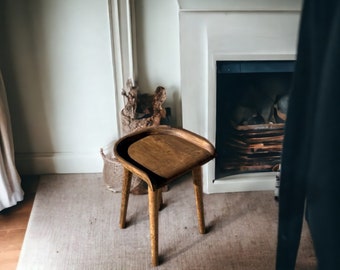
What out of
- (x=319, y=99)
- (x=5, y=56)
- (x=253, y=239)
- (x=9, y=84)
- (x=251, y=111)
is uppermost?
(x=319, y=99)

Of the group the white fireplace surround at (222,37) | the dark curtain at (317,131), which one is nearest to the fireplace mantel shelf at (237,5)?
the white fireplace surround at (222,37)

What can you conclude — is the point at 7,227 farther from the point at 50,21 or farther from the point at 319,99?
the point at 319,99

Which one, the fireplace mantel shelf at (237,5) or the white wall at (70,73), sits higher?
the fireplace mantel shelf at (237,5)

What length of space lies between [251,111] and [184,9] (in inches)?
23.4

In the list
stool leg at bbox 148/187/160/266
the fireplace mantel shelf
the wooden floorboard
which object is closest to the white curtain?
the wooden floorboard

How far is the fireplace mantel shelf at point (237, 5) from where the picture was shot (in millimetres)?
1662

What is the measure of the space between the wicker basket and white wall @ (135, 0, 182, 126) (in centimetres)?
37

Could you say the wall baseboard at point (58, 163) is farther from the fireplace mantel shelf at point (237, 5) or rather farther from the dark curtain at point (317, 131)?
the dark curtain at point (317, 131)

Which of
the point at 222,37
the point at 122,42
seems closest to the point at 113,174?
the point at 122,42

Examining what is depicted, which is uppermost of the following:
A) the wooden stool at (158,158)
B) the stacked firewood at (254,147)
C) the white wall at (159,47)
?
the white wall at (159,47)

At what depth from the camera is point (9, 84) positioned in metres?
1.98

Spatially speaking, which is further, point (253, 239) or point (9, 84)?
point (9, 84)

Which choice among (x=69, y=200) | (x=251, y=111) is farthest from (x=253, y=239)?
(x=69, y=200)

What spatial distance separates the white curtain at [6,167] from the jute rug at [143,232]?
0.39 feet
